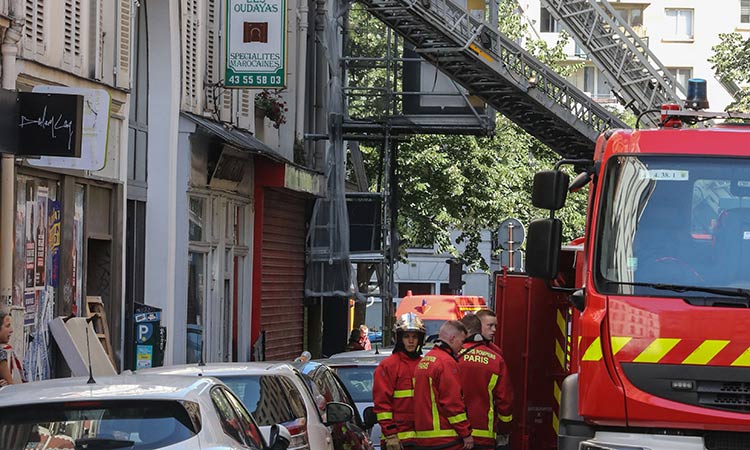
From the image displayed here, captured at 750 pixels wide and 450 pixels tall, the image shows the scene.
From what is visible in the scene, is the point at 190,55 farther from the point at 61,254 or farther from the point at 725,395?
→ the point at 725,395

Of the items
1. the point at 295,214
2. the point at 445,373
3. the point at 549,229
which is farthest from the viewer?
the point at 295,214

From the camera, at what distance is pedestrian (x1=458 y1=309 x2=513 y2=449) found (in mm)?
12336

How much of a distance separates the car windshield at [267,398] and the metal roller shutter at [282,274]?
1575cm

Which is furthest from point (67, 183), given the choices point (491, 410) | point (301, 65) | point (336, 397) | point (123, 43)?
point (301, 65)

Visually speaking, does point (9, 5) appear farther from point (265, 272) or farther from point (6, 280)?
point (265, 272)

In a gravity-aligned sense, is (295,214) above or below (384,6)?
below

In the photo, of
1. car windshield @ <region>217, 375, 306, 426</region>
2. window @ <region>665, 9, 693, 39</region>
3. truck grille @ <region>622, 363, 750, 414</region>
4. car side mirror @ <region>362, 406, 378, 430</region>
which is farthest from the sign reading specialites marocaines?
window @ <region>665, 9, 693, 39</region>

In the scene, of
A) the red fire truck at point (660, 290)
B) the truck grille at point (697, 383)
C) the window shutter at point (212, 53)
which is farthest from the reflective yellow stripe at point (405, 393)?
the window shutter at point (212, 53)

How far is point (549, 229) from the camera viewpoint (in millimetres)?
10188

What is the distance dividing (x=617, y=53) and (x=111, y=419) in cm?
1978

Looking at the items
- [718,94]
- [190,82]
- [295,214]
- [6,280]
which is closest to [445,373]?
[6,280]

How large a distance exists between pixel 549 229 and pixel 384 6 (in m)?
15.8

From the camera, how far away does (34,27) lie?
52.4ft

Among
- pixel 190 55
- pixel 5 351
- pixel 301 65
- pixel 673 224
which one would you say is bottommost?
pixel 5 351
